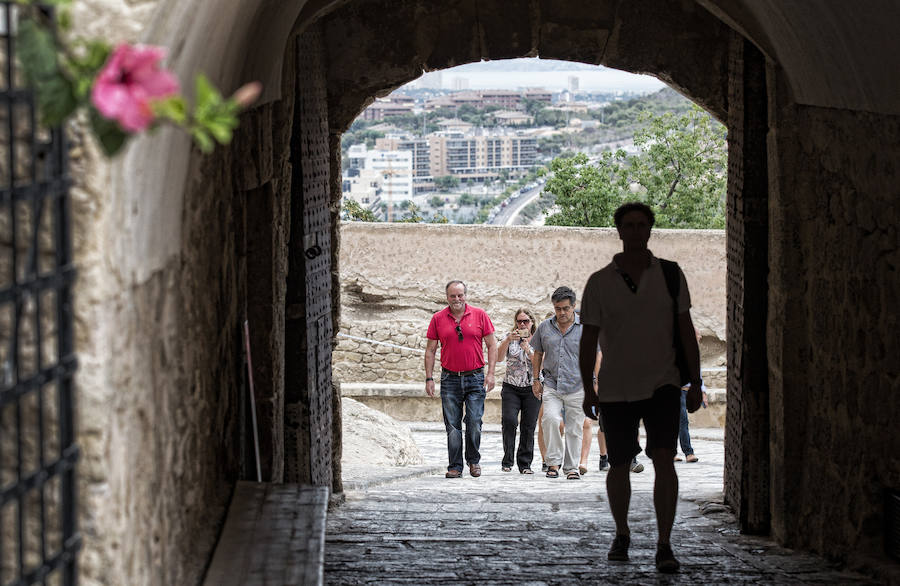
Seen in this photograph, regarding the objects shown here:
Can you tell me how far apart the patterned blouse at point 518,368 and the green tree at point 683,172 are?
1927 centimetres

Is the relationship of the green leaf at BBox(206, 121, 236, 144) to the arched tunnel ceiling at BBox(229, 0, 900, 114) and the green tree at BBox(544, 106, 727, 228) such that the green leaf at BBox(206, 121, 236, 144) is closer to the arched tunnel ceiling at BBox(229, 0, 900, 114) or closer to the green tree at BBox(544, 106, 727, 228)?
the arched tunnel ceiling at BBox(229, 0, 900, 114)

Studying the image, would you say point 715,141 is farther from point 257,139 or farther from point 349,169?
point 349,169

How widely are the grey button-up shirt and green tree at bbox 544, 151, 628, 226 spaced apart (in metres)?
19.1

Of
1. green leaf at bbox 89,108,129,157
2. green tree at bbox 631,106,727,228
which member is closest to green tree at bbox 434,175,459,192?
green tree at bbox 631,106,727,228

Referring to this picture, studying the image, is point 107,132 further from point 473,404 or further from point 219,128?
point 473,404

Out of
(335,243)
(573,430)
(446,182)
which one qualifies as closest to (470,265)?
(573,430)

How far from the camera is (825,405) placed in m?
5.45

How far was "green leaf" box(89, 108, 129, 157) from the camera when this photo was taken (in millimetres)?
2068

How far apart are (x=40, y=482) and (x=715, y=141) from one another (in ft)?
87.5

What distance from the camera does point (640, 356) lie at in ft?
15.8

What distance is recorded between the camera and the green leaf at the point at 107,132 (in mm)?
2068

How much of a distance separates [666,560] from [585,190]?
23.0 m

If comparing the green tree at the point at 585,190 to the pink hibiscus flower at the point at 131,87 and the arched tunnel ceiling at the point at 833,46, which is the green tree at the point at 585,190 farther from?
the pink hibiscus flower at the point at 131,87

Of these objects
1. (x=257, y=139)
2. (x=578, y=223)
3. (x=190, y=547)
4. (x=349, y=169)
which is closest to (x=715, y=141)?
(x=578, y=223)
